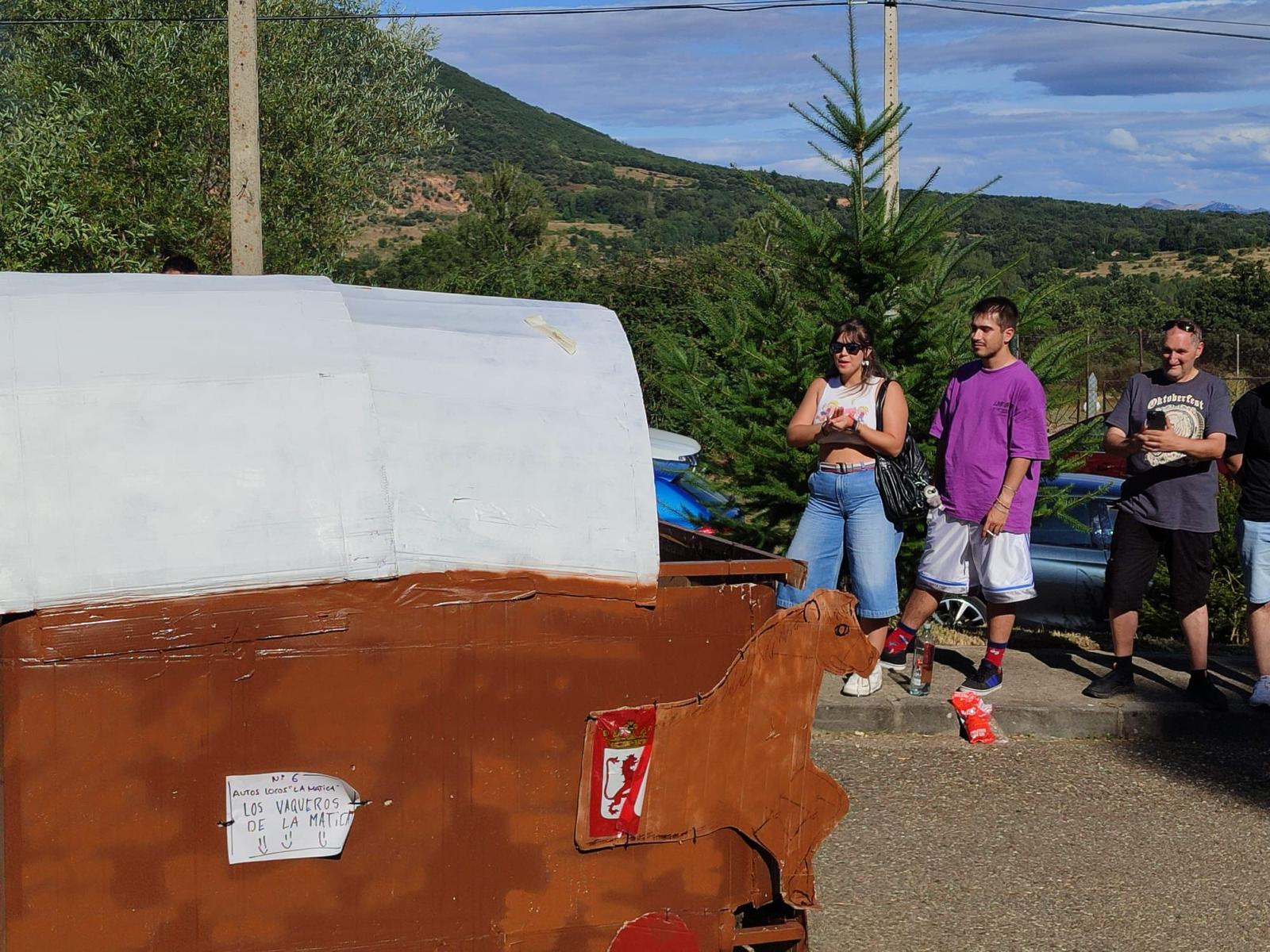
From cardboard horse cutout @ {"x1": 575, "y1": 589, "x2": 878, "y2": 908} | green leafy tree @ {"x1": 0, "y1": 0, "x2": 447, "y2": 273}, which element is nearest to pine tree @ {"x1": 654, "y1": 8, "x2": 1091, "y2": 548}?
cardboard horse cutout @ {"x1": 575, "y1": 589, "x2": 878, "y2": 908}

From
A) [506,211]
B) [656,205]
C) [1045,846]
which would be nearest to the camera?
[1045,846]

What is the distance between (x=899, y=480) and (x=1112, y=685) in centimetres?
164

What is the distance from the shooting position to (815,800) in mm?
3580

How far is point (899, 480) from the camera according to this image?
565cm

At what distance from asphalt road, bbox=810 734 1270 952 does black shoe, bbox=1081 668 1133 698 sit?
0.31 m

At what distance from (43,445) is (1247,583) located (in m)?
5.34

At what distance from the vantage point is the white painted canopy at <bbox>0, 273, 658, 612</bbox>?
9.50 feet

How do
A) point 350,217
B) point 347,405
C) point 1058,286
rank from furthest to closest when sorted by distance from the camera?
point 350,217
point 1058,286
point 347,405

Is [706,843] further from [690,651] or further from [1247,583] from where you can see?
[1247,583]

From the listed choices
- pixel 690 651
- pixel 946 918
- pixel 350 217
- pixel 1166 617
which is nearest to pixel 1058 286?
pixel 1166 617

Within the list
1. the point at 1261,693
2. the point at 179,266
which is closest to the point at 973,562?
the point at 1261,693

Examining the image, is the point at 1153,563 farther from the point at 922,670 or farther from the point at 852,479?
the point at 852,479

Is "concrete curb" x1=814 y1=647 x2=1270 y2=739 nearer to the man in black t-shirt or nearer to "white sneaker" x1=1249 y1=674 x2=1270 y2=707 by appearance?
"white sneaker" x1=1249 y1=674 x2=1270 y2=707

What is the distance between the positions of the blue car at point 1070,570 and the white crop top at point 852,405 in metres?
3.13
